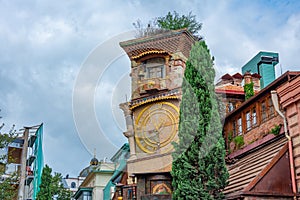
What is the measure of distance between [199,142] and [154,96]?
1171cm

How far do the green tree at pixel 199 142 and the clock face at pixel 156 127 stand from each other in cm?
954

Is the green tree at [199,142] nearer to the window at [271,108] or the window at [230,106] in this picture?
the window at [271,108]

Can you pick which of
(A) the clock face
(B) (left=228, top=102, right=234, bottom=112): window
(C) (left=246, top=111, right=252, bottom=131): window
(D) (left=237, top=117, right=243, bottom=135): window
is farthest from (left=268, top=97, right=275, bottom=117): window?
(B) (left=228, top=102, right=234, bottom=112): window

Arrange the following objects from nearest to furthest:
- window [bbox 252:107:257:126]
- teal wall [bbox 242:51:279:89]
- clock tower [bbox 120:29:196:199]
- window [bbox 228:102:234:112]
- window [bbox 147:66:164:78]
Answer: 1. window [bbox 252:107:257:126]
2. clock tower [bbox 120:29:196:199]
3. window [bbox 147:66:164:78]
4. window [bbox 228:102:234:112]
5. teal wall [bbox 242:51:279:89]

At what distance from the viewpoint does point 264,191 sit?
14.2 m

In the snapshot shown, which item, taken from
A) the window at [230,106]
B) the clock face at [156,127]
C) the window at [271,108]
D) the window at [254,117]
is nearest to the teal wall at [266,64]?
the window at [230,106]

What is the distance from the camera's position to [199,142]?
1471cm

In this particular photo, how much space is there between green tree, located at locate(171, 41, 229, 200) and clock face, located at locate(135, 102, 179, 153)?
954cm

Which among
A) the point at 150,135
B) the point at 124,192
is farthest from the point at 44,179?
the point at 124,192

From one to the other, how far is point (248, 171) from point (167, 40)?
1249 centimetres

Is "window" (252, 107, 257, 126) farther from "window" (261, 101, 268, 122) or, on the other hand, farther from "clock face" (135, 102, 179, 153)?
"clock face" (135, 102, 179, 153)

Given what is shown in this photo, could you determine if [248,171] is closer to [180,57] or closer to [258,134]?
[258,134]

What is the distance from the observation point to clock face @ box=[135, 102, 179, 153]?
25016mm

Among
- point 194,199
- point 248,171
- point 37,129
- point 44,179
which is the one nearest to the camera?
point 194,199
